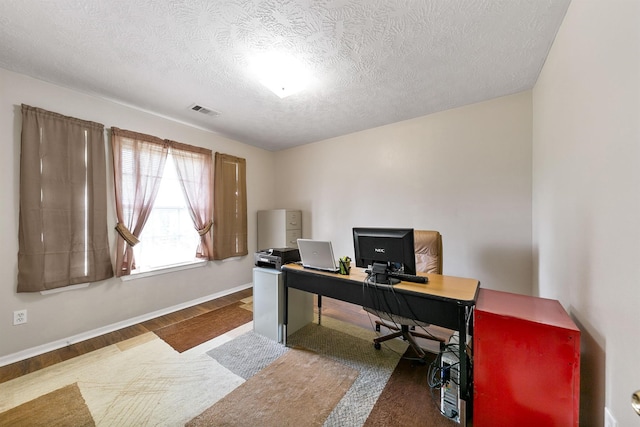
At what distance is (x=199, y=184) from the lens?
3379 mm

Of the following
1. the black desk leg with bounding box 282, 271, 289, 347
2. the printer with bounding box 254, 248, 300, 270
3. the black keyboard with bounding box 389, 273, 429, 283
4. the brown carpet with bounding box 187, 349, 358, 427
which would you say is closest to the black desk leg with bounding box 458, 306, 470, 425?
the black keyboard with bounding box 389, 273, 429, 283

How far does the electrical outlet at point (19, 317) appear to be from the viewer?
6.68 ft

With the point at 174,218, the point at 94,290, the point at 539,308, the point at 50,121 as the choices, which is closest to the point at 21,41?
the point at 50,121

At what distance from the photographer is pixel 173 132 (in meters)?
3.12

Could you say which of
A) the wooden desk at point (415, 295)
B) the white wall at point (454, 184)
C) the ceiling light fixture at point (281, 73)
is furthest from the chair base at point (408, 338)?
the ceiling light fixture at point (281, 73)

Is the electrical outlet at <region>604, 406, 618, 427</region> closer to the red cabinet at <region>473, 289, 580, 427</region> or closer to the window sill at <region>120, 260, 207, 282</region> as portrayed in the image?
the red cabinet at <region>473, 289, 580, 427</region>

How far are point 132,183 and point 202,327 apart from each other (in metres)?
1.90

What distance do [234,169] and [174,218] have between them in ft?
3.92

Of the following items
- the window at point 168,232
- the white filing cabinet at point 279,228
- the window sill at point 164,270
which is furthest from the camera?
the white filing cabinet at point 279,228

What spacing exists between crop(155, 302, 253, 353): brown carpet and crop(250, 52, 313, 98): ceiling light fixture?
2.64 m

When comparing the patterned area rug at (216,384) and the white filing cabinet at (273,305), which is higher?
the white filing cabinet at (273,305)

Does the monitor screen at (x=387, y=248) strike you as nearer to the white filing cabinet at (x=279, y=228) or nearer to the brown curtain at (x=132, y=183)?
the white filing cabinet at (x=279, y=228)

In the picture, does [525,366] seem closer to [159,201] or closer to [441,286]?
[441,286]

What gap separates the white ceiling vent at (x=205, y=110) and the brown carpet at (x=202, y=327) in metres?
2.60
